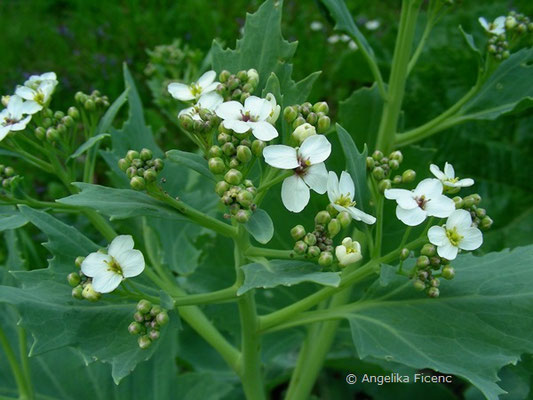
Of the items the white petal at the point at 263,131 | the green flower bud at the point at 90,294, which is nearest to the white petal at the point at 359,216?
the white petal at the point at 263,131

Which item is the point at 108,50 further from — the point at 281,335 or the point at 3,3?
the point at 281,335

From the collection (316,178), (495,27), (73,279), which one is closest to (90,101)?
(73,279)

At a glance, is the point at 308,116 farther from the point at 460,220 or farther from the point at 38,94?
the point at 38,94

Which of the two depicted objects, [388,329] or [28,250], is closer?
[388,329]

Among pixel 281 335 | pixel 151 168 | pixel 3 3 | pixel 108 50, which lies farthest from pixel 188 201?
pixel 3 3

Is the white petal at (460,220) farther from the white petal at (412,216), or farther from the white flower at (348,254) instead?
the white flower at (348,254)
